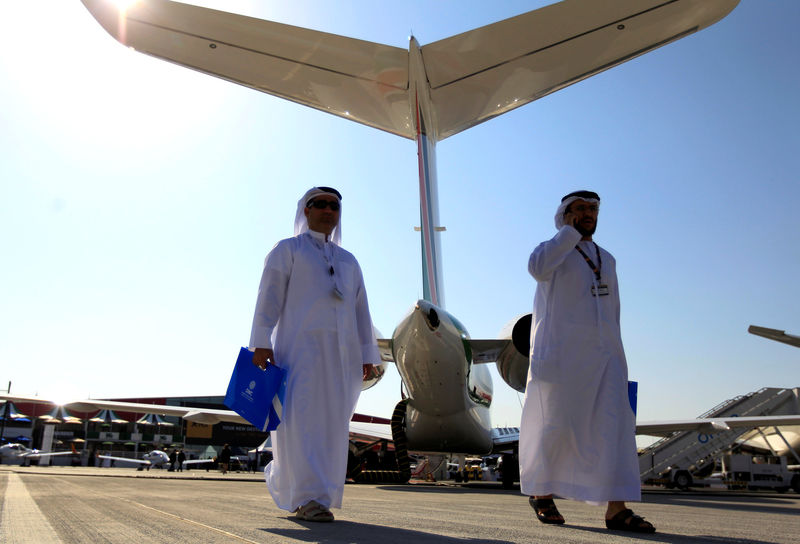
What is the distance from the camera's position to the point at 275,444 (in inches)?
149

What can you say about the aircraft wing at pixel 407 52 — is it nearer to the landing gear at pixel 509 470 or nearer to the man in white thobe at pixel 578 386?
the man in white thobe at pixel 578 386

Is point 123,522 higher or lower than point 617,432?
lower

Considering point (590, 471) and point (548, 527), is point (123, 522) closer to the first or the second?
point (548, 527)

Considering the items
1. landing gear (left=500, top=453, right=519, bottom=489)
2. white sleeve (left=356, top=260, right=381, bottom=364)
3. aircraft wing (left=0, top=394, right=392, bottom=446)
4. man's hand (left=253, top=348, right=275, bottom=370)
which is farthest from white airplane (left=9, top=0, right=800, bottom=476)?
man's hand (left=253, top=348, right=275, bottom=370)

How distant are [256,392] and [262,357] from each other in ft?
0.88

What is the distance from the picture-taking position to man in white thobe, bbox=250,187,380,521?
3.52m

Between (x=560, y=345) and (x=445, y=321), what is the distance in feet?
22.9

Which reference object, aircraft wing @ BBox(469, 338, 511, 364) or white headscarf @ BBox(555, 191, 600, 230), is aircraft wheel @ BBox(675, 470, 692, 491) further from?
white headscarf @ BBox(555, 191, 600, 230)

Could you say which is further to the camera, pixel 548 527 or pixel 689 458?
pixel 689 458

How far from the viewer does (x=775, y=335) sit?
1709cm

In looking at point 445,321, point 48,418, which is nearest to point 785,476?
point 445,321

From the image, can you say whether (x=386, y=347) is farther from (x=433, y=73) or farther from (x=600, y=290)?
(x=600, y=290)

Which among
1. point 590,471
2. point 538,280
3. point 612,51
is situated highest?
point 612,51

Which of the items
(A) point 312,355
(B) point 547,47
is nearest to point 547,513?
(A) point 312,355
